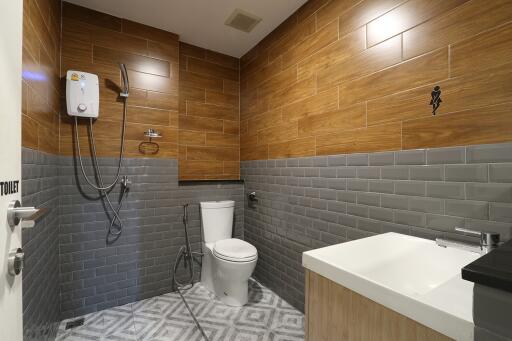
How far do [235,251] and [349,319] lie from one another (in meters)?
1.37

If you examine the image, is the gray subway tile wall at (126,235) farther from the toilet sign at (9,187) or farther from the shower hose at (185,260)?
the toilet sign at (9,187)

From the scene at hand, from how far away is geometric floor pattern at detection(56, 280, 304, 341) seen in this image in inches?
66.9

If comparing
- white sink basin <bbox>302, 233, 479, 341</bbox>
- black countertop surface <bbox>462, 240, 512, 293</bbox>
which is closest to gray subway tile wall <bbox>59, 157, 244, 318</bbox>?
white sink basin <bbox>302, 233, 479, 341</bbox>

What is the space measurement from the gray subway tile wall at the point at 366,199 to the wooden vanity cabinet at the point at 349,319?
27.6 inches

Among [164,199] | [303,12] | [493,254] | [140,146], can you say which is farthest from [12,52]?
[303,12]

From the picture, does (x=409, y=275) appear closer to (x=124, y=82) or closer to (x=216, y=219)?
(x=216, y=219)

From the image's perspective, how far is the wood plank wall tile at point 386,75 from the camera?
1007 millimetres

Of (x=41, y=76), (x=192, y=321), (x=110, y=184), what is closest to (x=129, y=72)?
(x=41, y=76)

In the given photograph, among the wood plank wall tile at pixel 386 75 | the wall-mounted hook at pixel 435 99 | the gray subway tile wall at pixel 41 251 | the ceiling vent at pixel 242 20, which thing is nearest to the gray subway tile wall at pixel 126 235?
the gray subway tile wall at pixel 41 251

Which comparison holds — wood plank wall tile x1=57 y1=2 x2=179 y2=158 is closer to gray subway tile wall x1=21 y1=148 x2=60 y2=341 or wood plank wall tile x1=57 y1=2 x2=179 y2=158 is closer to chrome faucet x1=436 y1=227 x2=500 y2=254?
gray subway tile wall x1=21 y1=148 x2=60 y2=341

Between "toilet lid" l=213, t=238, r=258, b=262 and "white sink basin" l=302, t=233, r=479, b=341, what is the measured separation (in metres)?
1.09

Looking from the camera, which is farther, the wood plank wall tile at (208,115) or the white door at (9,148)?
the wood plank wall tile at (208,115)

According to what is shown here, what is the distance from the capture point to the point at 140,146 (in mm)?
2180

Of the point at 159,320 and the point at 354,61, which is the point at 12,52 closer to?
the point at 354,61
